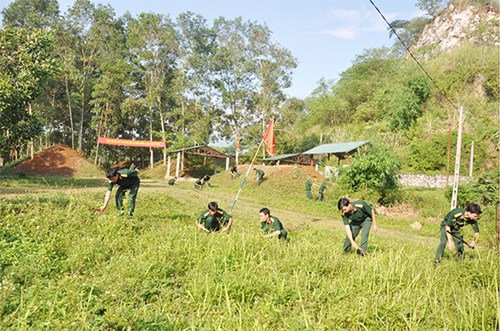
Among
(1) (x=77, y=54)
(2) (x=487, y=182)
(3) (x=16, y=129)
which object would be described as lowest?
(2) (x=487, y=182)

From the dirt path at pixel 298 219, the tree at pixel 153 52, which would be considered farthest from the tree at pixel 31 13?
the dirt path at pixel 298 219

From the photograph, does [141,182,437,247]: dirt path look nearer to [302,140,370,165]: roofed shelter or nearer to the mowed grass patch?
the mowed grass patch

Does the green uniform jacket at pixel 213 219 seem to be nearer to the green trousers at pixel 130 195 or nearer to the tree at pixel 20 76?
the green trousers at pixel 130 195

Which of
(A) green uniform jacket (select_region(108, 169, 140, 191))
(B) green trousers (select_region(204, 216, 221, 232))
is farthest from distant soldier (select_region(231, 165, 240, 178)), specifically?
(B) green trousers (select_region(204, 216, 221, 232))

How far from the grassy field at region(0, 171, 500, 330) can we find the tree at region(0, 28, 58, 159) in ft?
34.8

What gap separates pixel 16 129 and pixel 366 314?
60.6 feet

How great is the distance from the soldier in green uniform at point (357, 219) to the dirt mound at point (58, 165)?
29978mm

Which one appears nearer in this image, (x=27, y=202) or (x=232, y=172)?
(x=27, y=202)

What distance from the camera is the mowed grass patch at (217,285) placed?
12.7ft

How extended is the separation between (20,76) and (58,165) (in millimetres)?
18860

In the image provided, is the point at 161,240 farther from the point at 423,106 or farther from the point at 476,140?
the point at 423,106

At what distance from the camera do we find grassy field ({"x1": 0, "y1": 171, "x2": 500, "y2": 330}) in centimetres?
386

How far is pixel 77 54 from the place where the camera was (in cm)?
4231

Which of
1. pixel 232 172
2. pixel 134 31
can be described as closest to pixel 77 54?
pixel 134 31
